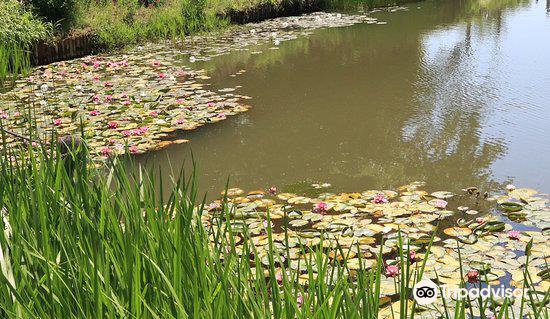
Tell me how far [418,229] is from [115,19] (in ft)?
24.2

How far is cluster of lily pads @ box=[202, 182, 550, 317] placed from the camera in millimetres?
2668

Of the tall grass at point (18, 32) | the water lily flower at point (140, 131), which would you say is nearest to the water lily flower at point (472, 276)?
the water lily flower at point (140, 131)

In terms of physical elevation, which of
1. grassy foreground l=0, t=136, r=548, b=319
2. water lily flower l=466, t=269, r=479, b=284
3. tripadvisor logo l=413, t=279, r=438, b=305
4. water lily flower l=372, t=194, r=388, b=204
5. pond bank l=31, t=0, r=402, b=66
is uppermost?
pond bank l=31, t=0, r=402, b=66

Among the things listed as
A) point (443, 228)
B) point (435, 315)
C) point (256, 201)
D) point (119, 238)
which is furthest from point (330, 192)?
point (119, 238)

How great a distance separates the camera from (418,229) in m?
3.07

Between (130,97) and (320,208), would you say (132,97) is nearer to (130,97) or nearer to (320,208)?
(130,97)

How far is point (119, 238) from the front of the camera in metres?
1.54

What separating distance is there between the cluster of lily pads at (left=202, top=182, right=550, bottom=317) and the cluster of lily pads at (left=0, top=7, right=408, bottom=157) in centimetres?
110

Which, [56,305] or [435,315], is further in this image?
[435,315]

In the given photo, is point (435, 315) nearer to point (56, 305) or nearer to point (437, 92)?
point (56, 305)

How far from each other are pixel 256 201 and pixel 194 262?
213 centimetres

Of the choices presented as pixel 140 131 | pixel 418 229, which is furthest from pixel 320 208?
pixel 140 131

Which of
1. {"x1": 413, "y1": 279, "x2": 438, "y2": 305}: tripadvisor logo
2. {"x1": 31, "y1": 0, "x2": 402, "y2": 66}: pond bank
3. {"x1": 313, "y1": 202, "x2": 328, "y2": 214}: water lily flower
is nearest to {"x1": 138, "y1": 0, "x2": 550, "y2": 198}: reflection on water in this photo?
{"x1": 313, "y1": 202, "x2": 328, "y2": 214}: water lily flower

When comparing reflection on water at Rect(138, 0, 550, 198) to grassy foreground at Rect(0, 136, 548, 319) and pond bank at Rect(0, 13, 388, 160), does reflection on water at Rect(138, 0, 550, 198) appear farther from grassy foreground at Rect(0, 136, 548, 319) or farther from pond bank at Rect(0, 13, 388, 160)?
grassy foreground at Rect(0, 136, 548, 319)
